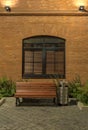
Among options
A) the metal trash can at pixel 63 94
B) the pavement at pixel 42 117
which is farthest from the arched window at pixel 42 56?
the pavement at pixel 42 117

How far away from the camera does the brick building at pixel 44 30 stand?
55.8 ft

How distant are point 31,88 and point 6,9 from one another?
4.45 m

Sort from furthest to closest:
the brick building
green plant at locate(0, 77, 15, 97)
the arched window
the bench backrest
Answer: the arched window < the brick building < green plant at locate(0, 77, 15, 97) < the bench backrest

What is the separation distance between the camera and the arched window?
17234 mm

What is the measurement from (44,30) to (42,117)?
6.47 metres

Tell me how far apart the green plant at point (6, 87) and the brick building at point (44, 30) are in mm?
344

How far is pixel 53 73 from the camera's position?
1733cm

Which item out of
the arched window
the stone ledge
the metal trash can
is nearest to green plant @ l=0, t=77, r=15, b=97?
the arched window

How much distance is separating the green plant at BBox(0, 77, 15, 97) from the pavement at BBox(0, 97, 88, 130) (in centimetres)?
192

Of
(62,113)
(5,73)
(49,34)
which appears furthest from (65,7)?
(62,113)

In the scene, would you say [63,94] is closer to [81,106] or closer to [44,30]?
[81,106]

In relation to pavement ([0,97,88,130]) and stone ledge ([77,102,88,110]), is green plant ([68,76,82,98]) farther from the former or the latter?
stone ledge ([77,102,88,110])

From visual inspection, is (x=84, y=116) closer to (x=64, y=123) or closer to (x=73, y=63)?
(x=64, y=123)

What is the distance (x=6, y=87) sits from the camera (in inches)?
655
